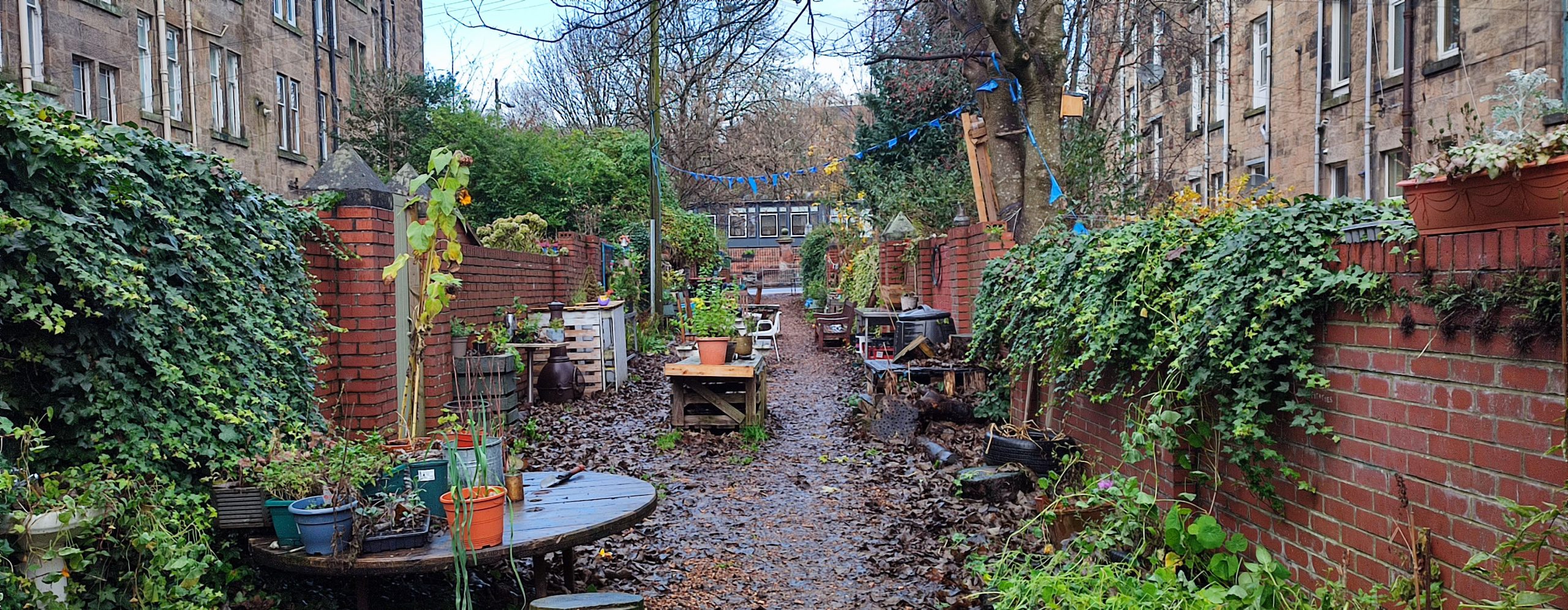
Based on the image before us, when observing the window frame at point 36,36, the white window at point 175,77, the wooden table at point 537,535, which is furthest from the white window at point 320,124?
the wooden table at point 537,535

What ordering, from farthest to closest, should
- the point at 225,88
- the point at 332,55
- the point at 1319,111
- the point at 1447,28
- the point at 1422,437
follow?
the point at 332,55 < the point at 225,88 < the point at 1319,111 < the point at 1447,28 < the point at 1422,437

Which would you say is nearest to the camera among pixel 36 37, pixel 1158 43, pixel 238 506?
pixel 238 506

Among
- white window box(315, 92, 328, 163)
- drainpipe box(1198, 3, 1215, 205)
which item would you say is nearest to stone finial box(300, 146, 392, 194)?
drainpipe box(1198, 3, 1215, 205)

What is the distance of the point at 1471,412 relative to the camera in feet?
9.11

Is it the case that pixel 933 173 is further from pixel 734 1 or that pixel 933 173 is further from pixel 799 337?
pixel 734 1

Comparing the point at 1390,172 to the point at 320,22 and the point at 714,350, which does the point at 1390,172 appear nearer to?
the point at 714,350

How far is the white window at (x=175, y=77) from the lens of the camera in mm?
16016

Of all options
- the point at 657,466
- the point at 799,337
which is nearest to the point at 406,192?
the point at 657,466

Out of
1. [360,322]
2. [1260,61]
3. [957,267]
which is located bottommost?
[360,322]

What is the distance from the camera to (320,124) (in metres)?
21.5

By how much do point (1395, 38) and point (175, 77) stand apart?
18915 mm

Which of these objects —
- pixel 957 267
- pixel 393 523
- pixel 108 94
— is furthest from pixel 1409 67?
pixel 108 94

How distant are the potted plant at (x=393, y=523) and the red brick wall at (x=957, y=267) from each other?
5110mm

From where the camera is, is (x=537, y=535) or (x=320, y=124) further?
(x=320, y=124)
